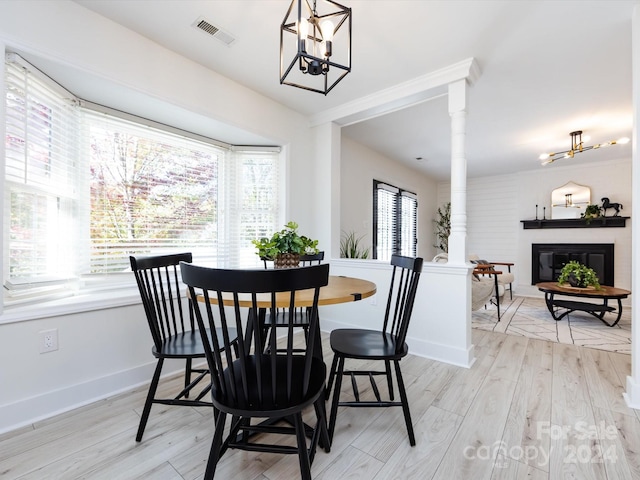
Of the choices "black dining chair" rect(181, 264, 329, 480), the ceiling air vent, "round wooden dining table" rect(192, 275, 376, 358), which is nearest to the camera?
"black dining chair" rect(181, 264, 329, 480)

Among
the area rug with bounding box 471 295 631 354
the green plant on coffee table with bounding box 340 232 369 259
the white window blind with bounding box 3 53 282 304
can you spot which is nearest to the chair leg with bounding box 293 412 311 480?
the white window blind with bounding box 3 53 282 304

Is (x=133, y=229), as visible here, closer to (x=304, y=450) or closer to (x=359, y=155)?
(x=304, y=450)

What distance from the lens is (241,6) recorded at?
1990mm

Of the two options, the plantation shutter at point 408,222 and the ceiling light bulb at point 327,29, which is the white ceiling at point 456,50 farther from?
the plantation shutter at point 408,222

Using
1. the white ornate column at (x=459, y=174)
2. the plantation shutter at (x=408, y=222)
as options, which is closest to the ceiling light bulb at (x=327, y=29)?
the white ornate column at (x=459, y=174)

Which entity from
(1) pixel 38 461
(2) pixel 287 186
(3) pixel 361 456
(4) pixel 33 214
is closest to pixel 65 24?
(4) pixel 33 214

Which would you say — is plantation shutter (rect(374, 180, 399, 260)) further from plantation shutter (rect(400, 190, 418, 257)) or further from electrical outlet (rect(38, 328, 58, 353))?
electrical outlet (rect(38, 328, 58, 353))

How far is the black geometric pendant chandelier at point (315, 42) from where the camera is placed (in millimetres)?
1404

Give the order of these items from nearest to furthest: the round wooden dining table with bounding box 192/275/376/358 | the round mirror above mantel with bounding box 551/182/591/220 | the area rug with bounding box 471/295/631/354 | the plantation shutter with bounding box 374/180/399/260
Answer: the round wooden dining table with bounding box 192/275/376/358 → the area rug with bounding box 471/295/631/354 → the plantation shutter with bounding box 374/180/399/260 → the round mirror above mantel with bounding box 551/182/591/220

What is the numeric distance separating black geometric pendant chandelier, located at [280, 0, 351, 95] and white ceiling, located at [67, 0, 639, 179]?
98 millimetres

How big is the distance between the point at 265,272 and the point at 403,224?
215 inches

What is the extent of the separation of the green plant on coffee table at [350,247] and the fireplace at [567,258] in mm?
4143

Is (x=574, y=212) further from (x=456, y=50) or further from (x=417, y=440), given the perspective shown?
(x=417, y=440)

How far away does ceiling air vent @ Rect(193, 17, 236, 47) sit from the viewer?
2.13 m
